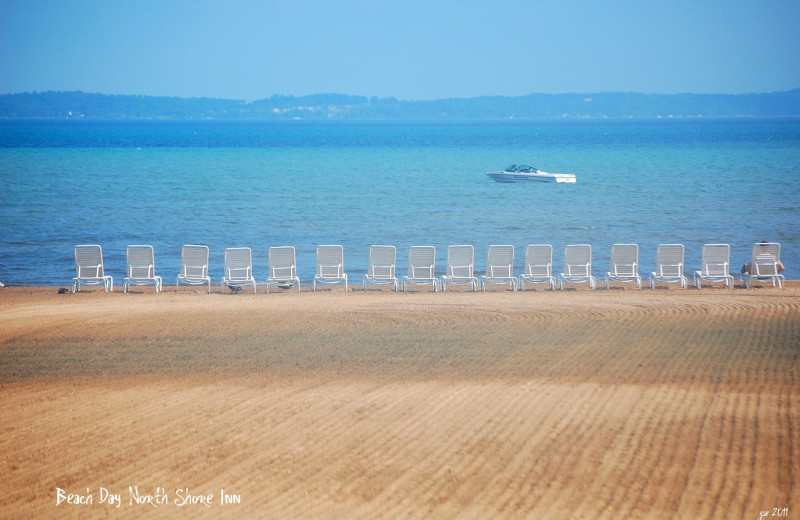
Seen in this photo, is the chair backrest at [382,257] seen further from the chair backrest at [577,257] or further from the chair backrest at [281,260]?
the chair backrest at [577,257]

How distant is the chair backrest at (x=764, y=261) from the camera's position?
1583 cm

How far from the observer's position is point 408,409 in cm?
845

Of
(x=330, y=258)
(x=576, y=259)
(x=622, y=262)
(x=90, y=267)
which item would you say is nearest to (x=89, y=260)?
(x=90, y=267)

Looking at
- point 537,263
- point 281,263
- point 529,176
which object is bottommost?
point 529,176

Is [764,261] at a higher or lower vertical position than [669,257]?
lower

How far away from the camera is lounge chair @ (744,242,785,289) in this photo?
15766 mm

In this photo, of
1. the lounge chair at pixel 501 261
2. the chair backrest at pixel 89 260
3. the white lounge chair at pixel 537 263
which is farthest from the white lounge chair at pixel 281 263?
the white lounge chair at pixel 537 263

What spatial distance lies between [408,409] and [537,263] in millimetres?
8090

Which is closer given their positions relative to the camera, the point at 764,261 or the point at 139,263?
the point at 139,263

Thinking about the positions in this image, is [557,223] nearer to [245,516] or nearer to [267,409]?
[267,409]

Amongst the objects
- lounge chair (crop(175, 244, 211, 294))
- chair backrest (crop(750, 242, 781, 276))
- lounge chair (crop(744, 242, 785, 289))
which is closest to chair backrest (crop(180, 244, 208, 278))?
lounge chair (crop(175, 244, 211, 294))

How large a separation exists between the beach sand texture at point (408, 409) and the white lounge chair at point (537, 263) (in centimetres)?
241

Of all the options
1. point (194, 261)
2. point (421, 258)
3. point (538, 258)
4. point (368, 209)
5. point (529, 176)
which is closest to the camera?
point (421, 258)

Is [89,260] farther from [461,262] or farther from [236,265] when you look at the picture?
[461,262]
